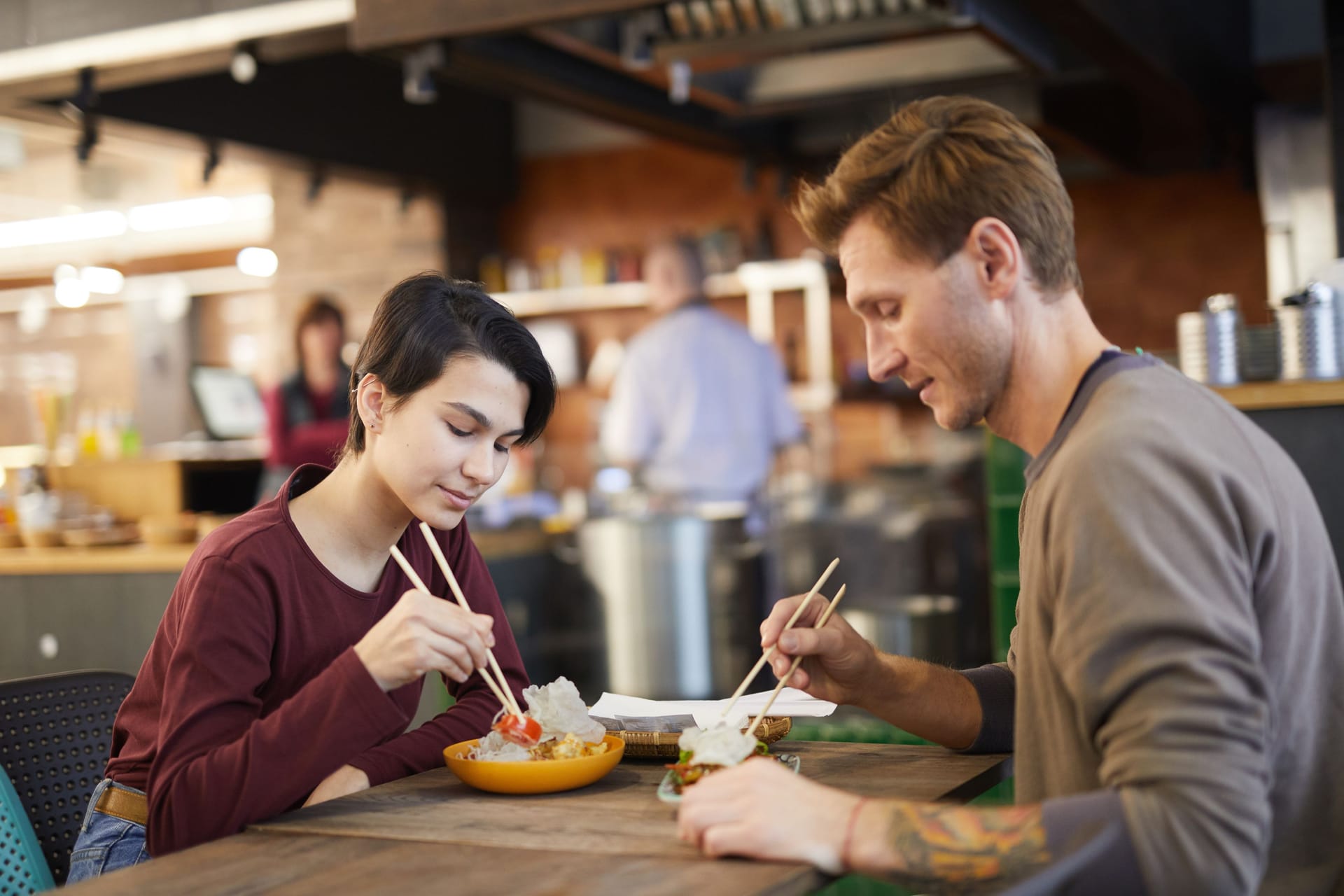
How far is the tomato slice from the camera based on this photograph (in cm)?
159

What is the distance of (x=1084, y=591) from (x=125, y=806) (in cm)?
122

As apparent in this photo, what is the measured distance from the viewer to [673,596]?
528 centimetres

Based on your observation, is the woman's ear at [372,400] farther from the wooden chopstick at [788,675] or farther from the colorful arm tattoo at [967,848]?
the colorful arm tattoo at [967,848]

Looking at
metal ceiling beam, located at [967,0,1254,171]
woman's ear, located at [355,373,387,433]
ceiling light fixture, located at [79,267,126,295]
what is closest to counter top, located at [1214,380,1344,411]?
metal ceiling beam, located at [967,0,1254,171]

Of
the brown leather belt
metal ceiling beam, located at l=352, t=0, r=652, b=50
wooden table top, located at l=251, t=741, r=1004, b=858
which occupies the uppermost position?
metal ceiling beam, located at l=352, t=0, r=652, b=50

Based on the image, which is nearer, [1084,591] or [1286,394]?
[1084,591]

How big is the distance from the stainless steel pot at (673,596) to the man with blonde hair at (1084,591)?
3.71 metres

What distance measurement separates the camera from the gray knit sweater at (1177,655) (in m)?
1.15

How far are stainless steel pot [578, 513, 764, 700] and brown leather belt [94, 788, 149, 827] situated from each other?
11.5 ft

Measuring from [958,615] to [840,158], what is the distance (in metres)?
4.68

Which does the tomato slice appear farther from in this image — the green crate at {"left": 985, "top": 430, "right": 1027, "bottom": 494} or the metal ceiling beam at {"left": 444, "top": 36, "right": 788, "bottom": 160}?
the metal ceiling beam at {"left": 444, "top": 36, "right": 788, "bottom": 160}

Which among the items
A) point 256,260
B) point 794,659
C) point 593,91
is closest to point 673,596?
point 593,91

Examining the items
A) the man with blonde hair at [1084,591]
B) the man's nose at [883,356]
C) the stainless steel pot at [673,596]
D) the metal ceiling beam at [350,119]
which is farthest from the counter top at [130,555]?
the man with blonde hair at [1084,591]

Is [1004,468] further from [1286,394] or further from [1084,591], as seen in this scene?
[1084,591]
